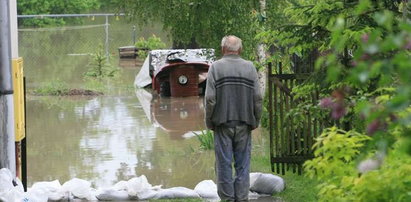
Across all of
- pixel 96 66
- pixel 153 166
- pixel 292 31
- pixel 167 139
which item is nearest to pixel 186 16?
pixel 167 139

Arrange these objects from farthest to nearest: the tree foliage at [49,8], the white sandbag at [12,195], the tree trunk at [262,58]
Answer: the tree foliage at [49,8] < the tree trunk at [262,58] < the white sandbag at [12,195]

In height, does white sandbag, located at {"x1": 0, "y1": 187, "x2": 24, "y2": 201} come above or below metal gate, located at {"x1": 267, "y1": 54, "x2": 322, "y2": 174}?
below

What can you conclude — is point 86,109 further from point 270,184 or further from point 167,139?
point 270,184

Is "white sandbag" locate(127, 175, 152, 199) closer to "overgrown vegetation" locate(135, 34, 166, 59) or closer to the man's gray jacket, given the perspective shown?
the man's gray jacket

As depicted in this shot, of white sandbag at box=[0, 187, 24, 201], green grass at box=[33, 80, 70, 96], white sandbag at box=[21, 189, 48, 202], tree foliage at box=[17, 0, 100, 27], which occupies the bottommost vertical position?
white sandbag at box=[21, 189, 48, 202]

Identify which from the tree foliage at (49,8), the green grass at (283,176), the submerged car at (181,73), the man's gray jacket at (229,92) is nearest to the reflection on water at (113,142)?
the green grass at (283,176)

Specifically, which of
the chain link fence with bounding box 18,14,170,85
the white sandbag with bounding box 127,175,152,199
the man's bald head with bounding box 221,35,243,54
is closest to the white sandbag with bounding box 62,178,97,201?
the white sandbag with bounding box 127,175,152,199

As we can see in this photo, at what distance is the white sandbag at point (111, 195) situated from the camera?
9742 millimetres

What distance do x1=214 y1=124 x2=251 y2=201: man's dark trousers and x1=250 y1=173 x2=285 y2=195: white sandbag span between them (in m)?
0.62

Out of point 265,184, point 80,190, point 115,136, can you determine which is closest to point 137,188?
point 80,190

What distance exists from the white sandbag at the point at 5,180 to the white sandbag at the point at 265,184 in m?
2.82

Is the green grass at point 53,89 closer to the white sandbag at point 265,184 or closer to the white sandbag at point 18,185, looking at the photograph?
the white sandbag at point 265,184

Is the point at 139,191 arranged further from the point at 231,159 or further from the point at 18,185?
the point at 18,185

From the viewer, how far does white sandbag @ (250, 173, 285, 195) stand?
9734 mm
